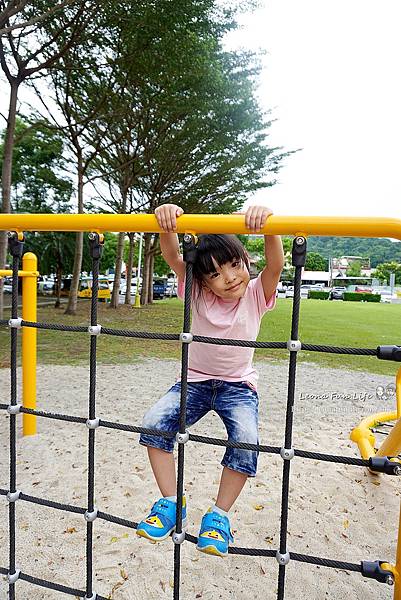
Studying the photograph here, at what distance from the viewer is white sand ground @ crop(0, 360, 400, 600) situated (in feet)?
7.20

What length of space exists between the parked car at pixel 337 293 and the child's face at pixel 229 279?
39.1 m

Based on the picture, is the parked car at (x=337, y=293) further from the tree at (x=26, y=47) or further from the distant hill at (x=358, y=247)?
the tree at (x=26, y=47)

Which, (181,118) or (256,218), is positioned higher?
(181,118)

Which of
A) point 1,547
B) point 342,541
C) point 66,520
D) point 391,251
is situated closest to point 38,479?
point 66,520

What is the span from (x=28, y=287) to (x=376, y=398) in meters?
4.19

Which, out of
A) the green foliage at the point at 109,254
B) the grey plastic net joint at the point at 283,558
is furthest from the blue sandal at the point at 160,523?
the green foliage at the point at 109,254

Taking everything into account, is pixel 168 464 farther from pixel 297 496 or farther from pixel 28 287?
pixel 28 287

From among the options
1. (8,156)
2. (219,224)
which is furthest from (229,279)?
(8,156)

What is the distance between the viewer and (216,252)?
1634mm

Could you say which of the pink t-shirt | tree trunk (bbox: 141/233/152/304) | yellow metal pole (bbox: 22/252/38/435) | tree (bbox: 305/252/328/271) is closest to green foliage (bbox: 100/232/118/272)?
tree trunk (bbox: 141/233/152/304)

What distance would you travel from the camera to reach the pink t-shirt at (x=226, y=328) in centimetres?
169

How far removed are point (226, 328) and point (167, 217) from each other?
41 centimetres

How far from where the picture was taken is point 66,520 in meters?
2.68

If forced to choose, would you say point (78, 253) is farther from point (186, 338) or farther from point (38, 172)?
→ point (186, 338)
